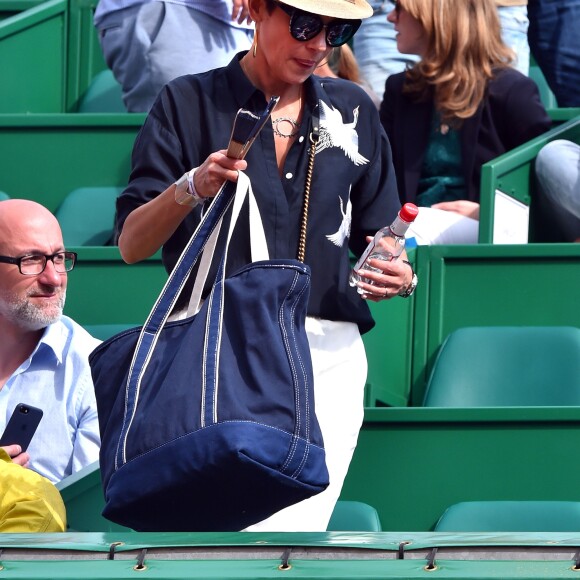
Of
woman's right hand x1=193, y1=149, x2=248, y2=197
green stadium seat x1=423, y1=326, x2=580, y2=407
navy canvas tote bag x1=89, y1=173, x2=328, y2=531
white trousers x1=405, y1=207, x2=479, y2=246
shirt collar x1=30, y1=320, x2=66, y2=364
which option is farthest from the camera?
white trousers x1=405, y1=207, x2=479, y2=246

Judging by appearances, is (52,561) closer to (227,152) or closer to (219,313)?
(219,313)

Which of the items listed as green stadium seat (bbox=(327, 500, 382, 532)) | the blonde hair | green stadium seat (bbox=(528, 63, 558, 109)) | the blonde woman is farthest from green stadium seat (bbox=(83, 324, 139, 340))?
green stadium seat (bbox=(528, 63, 558, 109))

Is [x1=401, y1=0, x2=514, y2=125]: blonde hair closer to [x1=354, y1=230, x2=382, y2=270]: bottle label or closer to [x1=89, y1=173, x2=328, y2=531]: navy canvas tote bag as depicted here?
[x1=354, y1=230, x2=382, y2=270]: bottle label

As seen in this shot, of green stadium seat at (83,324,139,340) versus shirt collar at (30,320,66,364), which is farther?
green stadium seat at (83,324,139,340)

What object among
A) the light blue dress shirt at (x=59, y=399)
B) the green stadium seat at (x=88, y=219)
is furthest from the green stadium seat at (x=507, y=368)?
the green stadium seat at (x=88, y=219)

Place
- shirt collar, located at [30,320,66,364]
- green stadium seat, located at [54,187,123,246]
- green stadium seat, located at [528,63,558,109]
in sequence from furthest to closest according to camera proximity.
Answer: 1. green stadium seat, located at [528,63,558,109]
2. green stadium seat, located at [54,187,123,246]
3. shirt collar, located at [30,320,66,364]

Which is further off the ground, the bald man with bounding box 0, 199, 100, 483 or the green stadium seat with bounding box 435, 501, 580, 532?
the bald man with bounding box 0, 199, 100, 483

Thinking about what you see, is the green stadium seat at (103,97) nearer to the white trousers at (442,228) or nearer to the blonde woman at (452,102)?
the blonde woman at (452,102)

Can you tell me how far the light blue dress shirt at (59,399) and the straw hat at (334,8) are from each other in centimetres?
140

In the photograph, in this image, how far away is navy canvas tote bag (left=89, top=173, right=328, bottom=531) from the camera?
7.25 ft

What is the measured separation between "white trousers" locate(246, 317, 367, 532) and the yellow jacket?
0.55 m

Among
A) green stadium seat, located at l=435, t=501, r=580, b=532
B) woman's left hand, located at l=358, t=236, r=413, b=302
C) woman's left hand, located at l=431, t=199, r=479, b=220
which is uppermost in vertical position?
woman's left hand, located at l=358, t=236, r=413, b=302

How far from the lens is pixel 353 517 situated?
11.1 feet

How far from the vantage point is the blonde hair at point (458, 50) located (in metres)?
4.84
